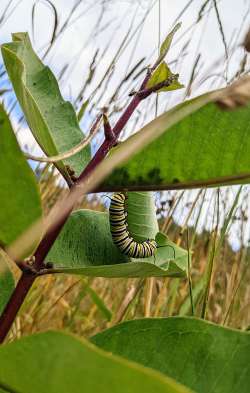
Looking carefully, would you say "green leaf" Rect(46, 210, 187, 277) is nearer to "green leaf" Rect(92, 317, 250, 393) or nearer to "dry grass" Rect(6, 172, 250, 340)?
"green leaf" Rect(92, 317, 250, 393)

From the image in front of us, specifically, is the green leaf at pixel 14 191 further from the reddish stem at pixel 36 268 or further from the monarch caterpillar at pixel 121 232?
the monarch caterpillar at pixel 121 232

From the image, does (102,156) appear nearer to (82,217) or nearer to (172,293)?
(82,217)

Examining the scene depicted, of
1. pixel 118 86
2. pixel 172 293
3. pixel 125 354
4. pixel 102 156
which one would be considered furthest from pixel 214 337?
pixel 118 86

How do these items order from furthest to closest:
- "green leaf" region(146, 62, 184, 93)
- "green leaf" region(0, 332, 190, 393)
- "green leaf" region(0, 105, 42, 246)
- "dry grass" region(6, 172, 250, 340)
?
"dry grass" region(6, 172, 250, 340)
"green leaf" region(146, 62, 184, 93)
"green leaf" region(0, 105, 42, 246)
"green leaf" region(0, 332, 190, 393)

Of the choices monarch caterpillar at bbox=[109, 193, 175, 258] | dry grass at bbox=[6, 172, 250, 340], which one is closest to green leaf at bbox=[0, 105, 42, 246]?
monarch caterpillar at bbox=[109, 193, 175, 258]

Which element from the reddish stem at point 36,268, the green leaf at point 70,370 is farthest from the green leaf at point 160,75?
the green leaf at point 70,370

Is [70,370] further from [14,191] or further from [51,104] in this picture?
[51,104]
